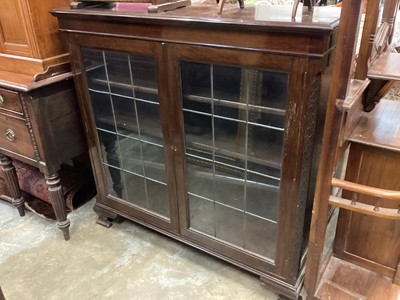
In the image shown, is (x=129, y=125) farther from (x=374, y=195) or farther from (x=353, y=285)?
(x=353, y=285)

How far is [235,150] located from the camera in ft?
4.52

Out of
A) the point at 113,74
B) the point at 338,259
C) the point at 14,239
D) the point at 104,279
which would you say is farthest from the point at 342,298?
the point at 14,239

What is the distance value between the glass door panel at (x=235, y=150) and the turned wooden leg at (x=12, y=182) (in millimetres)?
1019

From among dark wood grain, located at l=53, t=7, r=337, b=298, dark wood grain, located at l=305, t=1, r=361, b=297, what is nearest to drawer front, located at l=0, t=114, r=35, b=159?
dark wood grain, located at l=53, t=7, r=337, b=298

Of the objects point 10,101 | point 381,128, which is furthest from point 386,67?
point 10,101

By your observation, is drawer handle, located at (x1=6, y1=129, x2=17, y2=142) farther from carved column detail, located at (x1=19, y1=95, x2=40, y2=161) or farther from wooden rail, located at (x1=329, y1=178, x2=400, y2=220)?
wooden rail, located at (x1=329, y1=178, x2=400, y2=220)

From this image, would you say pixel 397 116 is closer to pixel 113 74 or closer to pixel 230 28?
pixel 230 28

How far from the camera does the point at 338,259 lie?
5.17 ft

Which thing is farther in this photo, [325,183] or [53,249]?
[53,249]

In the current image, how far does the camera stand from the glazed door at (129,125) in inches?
56.9

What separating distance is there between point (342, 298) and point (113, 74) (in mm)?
1312

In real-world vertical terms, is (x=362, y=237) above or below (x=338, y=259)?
above

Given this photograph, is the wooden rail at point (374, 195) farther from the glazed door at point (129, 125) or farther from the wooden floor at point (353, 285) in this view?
the glazed door at point (129, 125)

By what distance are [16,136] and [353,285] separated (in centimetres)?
162
